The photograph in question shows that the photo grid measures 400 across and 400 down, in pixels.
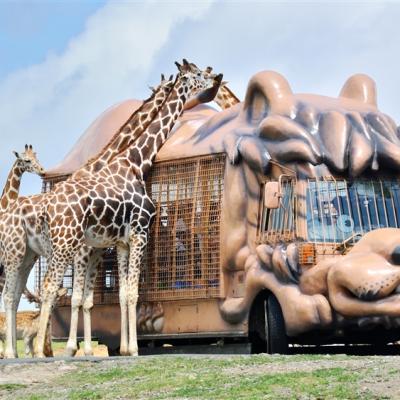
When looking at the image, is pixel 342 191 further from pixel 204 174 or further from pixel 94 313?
pixel 94 313

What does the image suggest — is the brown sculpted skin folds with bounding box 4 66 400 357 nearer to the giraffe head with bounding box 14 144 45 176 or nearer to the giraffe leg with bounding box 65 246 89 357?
the giraffe leg with bounding box 65 246 89 357

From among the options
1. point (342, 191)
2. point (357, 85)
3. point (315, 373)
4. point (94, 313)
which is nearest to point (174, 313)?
point (94, 313)

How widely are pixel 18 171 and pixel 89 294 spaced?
3139 millimetres

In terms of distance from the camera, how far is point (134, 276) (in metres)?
15.5

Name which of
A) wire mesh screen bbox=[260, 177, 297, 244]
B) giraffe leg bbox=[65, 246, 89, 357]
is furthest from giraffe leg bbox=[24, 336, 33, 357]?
wire mesh screen bbox=[260, 177, 297, 244]

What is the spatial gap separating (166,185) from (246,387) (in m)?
7.05

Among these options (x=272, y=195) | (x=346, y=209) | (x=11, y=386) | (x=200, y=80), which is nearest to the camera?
(x=11, y=386)

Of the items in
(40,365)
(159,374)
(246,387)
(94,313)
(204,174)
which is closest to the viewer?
(246,387)

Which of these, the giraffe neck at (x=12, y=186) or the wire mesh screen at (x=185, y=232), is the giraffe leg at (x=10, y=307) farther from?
the giraffe neck at (x=12, y=186)

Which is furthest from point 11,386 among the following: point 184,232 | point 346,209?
point 346,209

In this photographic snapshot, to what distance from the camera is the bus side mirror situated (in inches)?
Result: 547

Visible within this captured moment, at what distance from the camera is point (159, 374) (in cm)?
1068

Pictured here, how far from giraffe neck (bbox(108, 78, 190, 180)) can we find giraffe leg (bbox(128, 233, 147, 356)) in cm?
114

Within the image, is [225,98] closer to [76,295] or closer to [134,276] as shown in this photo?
[134,276]
